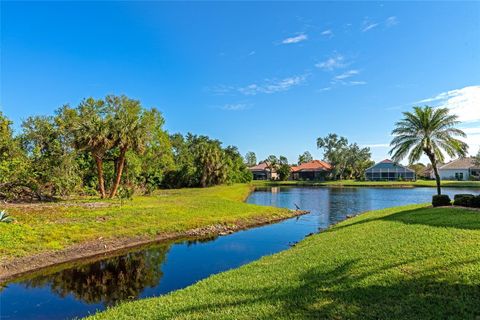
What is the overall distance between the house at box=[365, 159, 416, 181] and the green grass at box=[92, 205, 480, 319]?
3263 inches

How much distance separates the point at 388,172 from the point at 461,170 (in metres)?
19.2

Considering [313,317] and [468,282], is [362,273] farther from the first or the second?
[313,317]

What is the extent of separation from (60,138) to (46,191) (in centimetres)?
521

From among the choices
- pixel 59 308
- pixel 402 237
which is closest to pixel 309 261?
pixel 402 237

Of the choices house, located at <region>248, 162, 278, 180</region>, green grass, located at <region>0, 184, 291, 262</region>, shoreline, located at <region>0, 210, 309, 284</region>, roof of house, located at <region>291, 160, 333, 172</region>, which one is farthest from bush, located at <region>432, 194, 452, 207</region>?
house, located at <region>248, 162, 278, 180</region>

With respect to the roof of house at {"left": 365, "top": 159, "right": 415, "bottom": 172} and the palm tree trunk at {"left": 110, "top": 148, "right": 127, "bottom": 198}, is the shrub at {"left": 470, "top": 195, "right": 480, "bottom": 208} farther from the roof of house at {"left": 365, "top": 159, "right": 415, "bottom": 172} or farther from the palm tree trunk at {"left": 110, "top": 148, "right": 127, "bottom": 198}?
the roof of house at {"left": 365, "top": 159, "right": 415, "bottom": 172}

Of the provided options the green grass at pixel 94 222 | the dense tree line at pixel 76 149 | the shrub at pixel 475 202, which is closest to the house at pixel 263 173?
the dense tree line at pixel 76 149

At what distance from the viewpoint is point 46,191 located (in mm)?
28438

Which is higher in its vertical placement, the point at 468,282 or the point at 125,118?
the point at 125,118

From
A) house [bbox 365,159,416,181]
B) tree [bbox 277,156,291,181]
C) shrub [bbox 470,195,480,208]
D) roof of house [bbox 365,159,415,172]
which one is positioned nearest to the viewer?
shrub [bbox 470,195,480,208]

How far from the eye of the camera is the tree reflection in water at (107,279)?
11.4 meters

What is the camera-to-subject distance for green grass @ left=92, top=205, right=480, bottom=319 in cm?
633

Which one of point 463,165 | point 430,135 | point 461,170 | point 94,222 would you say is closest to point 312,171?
point 461,170

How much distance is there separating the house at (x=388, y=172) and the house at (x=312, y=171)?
1278 cm
